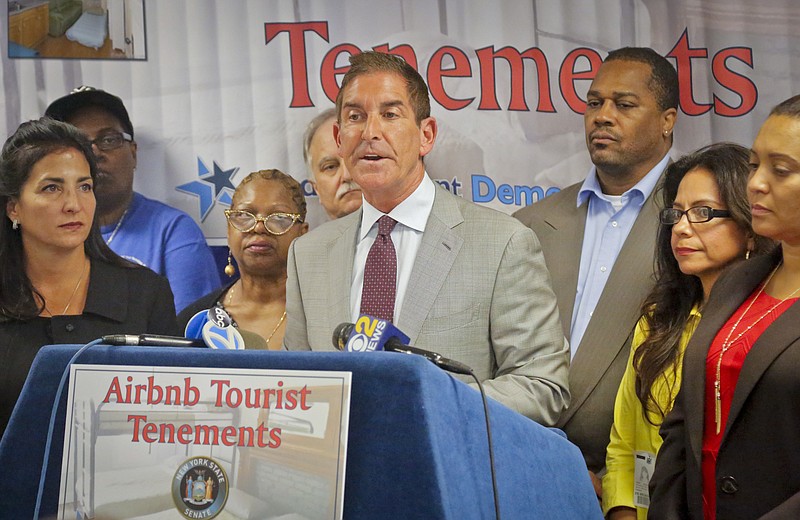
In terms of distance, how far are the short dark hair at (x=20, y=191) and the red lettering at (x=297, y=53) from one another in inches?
32.7

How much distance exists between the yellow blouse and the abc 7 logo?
4.43ft

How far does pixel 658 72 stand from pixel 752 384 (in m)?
1.98

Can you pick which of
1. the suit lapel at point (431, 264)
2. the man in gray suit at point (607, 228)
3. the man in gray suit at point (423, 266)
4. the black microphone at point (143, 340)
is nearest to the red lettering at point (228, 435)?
→ the black microphone at point (143, 340)

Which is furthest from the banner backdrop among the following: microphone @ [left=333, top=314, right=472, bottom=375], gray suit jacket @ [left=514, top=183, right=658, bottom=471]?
microphone @ [left=333, top=314, right=472, bottom=375]

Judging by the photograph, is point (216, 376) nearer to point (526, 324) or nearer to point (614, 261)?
point (526, 324)

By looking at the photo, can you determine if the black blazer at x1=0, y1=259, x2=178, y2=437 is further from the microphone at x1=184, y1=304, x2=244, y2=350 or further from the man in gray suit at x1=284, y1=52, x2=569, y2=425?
the microphone at x1=184, y1=304, x2=244, y2=350

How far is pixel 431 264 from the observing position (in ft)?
8.89

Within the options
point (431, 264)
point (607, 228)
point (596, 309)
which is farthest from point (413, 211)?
point (607, 228)

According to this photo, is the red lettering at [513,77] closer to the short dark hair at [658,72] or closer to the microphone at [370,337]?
the short dark hair at [658,72]

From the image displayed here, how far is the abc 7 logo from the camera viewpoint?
1731mm

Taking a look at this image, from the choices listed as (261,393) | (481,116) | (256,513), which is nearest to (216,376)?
(261,393)

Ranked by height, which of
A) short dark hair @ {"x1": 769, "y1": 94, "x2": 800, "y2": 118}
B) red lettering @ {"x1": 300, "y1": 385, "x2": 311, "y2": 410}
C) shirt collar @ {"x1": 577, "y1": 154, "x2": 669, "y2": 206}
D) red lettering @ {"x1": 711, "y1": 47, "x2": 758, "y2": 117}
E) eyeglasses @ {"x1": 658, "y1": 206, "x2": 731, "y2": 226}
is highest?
red lettering @ {"x1": 711, "y1": 47, "x2": 758, "y2": 117}

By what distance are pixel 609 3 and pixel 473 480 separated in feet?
9.38

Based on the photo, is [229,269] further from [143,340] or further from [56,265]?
[143,340]
